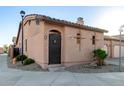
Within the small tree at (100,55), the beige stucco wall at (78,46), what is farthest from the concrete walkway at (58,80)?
the small tree at (100,55)

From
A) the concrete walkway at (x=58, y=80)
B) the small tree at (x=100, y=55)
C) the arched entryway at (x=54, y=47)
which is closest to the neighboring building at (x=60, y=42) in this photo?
the arched entryway at (x=54, y=47)

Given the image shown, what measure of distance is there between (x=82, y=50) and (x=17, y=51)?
39.9ft

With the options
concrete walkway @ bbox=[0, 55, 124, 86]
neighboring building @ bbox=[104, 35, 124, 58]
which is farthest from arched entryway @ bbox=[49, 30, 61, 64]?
neighboring building @ bbox=[104, 35, 124, 58]

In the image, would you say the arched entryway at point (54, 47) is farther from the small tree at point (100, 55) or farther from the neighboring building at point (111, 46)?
the neighboring building at point (111, 46)

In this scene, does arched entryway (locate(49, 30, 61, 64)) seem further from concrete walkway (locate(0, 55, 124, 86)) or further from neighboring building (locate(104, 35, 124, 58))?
neighboring building (locate(104, 35, 124, 58))

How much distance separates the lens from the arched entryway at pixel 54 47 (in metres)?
13.2

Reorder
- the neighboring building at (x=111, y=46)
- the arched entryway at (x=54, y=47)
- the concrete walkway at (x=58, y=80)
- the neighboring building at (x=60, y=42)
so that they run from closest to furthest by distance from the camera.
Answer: the concrete walkway at (x=58, y=80), the neighboring building at (x=60, y=42), the arched entryway at (x=54, y=47), the neighboring building at (x=111, y=46)

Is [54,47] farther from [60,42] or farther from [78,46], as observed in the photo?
[78,46]

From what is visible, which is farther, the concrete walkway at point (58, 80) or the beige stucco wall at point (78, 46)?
the beige stucco wall at point (78, 46)

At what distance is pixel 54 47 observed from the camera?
1344cm

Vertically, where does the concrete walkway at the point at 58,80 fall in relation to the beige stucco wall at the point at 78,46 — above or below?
below

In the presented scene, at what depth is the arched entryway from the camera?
13195 mm

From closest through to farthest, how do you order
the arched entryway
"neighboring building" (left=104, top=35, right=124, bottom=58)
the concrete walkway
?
the concrete walkway < the arched entryway < "neighboring building" (left=104, top=35, right=124, bottom=58)

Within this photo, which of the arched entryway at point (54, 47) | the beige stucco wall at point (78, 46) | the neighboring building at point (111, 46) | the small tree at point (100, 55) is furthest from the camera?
the neighboring building at point (111, 46)
